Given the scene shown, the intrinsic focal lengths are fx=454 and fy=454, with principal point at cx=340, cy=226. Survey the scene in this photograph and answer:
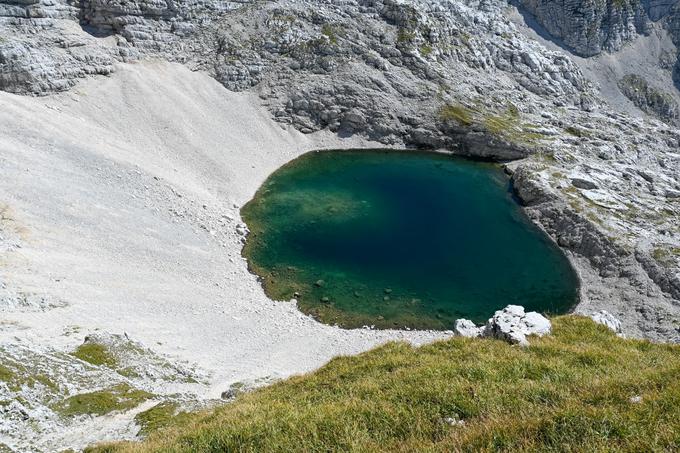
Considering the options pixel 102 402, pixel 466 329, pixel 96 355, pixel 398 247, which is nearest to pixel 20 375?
pixel 102 402

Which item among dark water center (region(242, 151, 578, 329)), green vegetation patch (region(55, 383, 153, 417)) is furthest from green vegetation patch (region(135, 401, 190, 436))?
dark water center (region(242, 151, 578, 329))

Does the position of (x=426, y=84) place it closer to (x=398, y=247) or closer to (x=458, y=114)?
(x=458, y=114)

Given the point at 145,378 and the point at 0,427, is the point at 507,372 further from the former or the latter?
the point at 145,378

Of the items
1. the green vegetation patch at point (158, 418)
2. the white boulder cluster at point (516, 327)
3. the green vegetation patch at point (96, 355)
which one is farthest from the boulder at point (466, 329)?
the green vegetation patch at point (96, 355)

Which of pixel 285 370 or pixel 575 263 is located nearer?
pixel 285 370

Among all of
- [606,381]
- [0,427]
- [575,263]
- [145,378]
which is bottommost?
[575,263]

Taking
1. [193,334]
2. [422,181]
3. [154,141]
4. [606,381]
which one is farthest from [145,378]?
[422,181]
